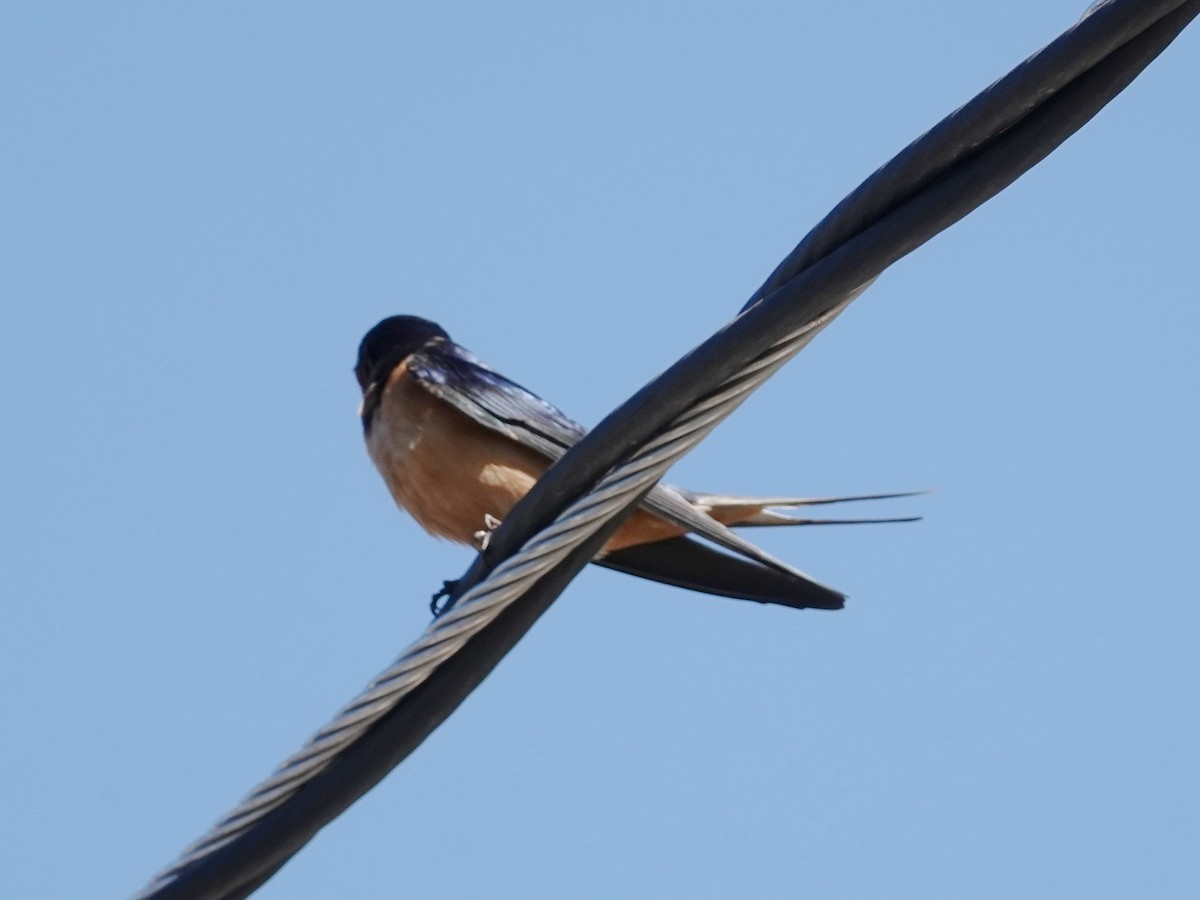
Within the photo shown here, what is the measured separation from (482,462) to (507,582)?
3.11 metres

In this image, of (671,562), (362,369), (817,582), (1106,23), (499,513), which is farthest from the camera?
(362,369)

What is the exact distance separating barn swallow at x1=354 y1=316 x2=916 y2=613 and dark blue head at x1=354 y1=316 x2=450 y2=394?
0.06 m

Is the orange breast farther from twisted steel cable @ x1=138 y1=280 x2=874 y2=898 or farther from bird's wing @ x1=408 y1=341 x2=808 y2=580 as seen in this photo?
twisted steel cable @ x1=138 y1=280 x2=874 y2=898

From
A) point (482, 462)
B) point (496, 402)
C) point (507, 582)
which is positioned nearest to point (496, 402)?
A: point (496, 402)

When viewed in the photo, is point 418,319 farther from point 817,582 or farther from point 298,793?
point 298,793

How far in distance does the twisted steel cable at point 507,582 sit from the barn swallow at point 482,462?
2.33m

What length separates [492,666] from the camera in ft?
7.43

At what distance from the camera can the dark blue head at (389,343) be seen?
6004 millimetres

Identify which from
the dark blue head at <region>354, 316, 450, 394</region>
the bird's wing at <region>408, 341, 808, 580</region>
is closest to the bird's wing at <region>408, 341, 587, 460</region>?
the bird's wing at <region>408, 341, 808, 580</region>

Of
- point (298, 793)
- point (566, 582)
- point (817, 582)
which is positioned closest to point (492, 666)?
point (566, 582)

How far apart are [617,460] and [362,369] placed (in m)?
4.16

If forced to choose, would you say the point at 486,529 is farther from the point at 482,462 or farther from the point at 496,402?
the point at 496,402

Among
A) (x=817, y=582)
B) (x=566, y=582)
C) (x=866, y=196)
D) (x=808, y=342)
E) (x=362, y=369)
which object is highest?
(x=362, y=369)

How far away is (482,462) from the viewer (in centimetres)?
529
